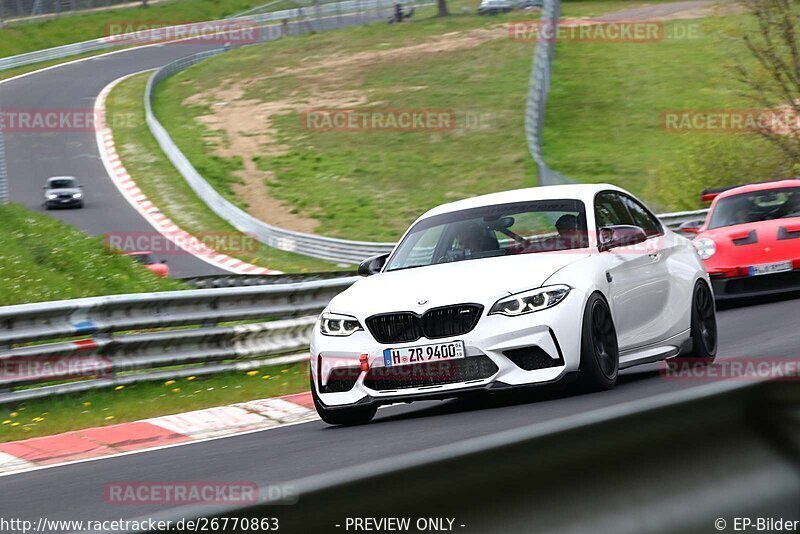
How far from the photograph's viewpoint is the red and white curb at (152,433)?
27.2 feet

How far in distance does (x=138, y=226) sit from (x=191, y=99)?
19.9 meters

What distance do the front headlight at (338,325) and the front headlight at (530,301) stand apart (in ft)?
3.02

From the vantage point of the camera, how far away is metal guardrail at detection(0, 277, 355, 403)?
989 centimetres

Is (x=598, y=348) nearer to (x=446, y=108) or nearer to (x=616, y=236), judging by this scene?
(x=616, y=236)

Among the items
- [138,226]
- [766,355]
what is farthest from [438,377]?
[138,226]

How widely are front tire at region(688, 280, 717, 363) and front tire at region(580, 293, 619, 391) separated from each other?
144cm

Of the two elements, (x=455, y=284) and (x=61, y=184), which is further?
(x=61, y=184)

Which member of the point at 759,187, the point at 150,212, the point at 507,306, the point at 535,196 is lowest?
the point at 150,212

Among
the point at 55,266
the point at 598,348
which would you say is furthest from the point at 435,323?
the point at 55,266

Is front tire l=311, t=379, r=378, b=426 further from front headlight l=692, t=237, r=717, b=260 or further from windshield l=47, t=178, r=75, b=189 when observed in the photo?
windshield l=47, t=178, r=75, b=189

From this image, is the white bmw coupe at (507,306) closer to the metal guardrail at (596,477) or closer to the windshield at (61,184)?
the metal guardrail at (596,477)

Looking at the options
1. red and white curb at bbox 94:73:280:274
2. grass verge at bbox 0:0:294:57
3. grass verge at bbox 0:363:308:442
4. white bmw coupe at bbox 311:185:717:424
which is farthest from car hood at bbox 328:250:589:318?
grass verge at bbox 0:0:294:57

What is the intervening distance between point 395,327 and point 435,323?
10.4 inches

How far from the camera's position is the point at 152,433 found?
906cm
